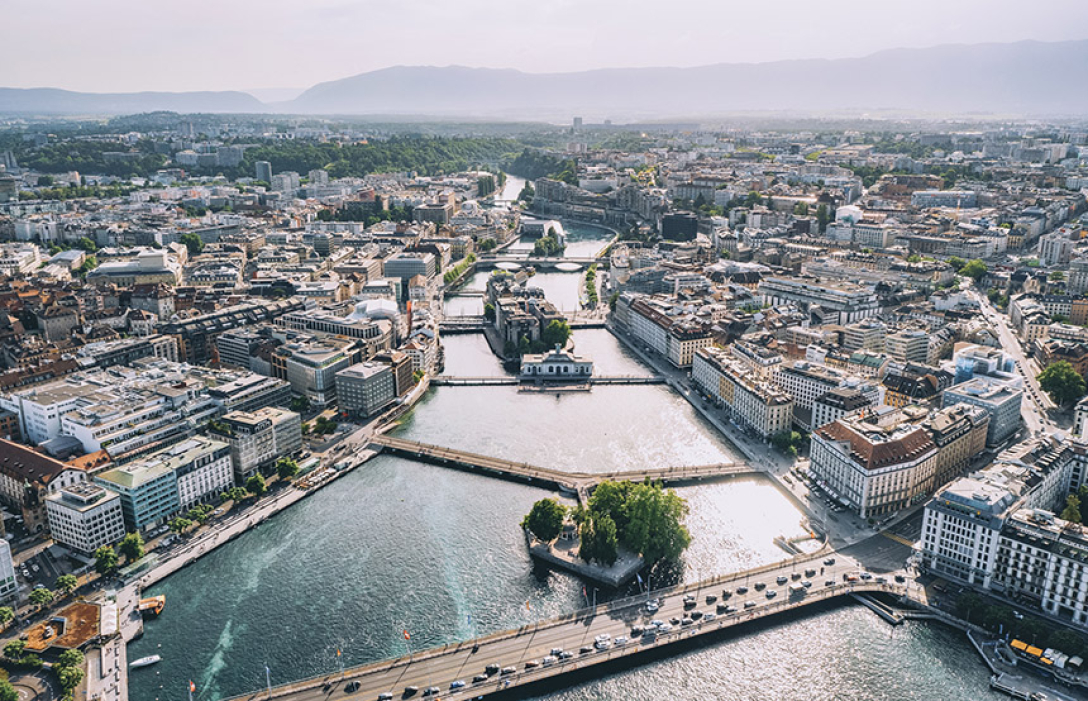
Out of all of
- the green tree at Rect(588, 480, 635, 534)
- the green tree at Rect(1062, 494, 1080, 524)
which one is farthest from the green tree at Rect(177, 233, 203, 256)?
the green tree at Rect(1062, 494, 1080, 524)

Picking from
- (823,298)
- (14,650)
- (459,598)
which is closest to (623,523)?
(459,598)

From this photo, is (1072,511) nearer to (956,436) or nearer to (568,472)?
(956,436)

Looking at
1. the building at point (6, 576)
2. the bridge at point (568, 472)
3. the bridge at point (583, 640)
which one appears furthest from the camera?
the bridge at point (568, 472)

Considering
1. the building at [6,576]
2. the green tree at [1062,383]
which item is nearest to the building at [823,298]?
the green tree at [1062,383]

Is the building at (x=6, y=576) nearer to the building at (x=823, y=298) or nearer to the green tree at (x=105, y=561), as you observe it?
the green tree at (x=105, y=561)

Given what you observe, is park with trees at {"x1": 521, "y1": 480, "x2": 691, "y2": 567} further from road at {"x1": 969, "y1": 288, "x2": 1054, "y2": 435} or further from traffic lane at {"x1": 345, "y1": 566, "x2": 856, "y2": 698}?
road at {"x1": 969, "y1": 288, "x2": 1054, "y2": 435}
